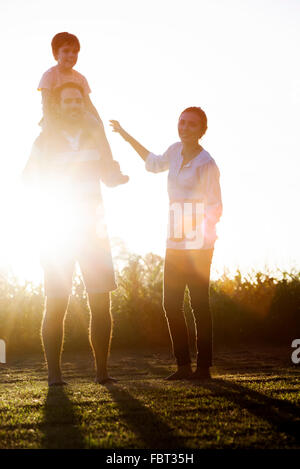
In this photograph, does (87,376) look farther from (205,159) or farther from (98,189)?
(205,159)

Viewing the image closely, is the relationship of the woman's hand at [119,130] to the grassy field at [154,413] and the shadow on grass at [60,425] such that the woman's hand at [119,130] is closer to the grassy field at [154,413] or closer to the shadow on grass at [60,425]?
the grassy field at [154,413]

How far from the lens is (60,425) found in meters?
2.77

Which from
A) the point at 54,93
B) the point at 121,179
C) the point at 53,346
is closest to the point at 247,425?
the point at 53,346

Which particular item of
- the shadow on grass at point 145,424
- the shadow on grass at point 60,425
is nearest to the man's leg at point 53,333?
the shadow on grass at point 60,425

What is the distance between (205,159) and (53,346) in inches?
72.5

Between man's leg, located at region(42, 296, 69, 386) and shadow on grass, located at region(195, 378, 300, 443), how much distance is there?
1.01 m

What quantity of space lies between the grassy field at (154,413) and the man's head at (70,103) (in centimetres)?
187

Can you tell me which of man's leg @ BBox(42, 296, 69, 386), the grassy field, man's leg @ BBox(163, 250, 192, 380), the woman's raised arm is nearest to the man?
man's leg @ BBox(42, 296, 69, 386)

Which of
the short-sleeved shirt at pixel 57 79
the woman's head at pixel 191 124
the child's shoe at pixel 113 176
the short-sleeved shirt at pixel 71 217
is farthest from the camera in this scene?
the woman's head at pixel 191 124

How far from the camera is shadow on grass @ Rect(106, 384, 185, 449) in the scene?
2375mm

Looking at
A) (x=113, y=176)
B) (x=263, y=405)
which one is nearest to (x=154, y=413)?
(x=263, y=405)

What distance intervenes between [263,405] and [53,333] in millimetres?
1667

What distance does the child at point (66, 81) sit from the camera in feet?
14.2

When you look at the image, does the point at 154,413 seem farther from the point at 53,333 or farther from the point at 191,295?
the point at 191,295
